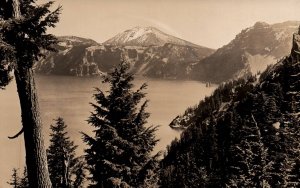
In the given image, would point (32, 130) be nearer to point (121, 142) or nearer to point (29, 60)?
point (29, 60)

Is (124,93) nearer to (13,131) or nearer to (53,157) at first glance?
(53,157)

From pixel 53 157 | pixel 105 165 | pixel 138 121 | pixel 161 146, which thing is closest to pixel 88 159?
pixel 105 165

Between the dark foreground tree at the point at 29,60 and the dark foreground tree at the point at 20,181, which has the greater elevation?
the dark foreground tree at the point at 29,60

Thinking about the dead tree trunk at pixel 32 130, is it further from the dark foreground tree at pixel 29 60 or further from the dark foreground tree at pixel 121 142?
the dark foreground tree at pixel 121 142

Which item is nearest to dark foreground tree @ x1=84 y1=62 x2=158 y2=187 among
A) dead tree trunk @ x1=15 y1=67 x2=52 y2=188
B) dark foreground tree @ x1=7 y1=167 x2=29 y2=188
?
dead tree trunk @ x1=15 y1=67 x2=52 y2=188

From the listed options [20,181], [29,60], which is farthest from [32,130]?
[20,181]

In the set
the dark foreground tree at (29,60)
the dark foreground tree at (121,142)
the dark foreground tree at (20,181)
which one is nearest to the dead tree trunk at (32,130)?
the dark foreground tree at (29,60)

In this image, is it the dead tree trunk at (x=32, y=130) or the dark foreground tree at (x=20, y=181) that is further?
the dark foreground tree at (x=20, y=181)
